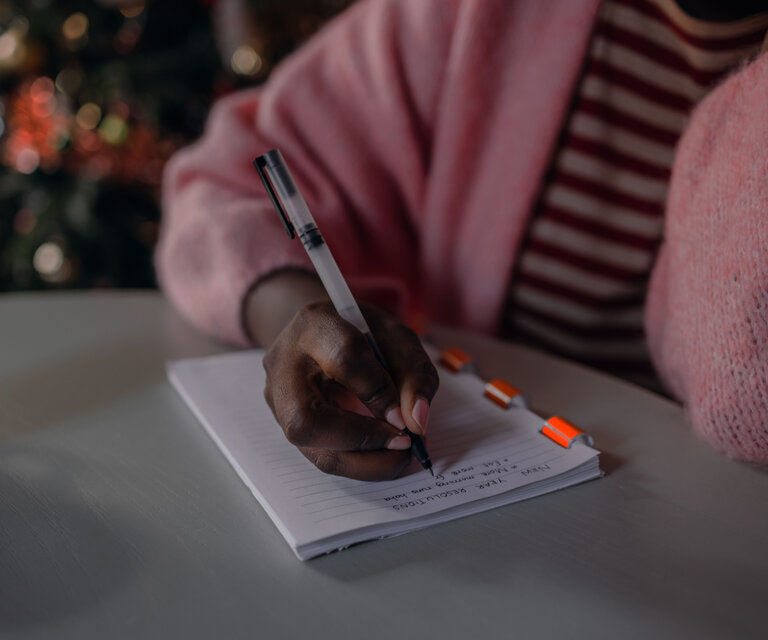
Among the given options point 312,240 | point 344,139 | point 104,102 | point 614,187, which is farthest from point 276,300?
point 104,102

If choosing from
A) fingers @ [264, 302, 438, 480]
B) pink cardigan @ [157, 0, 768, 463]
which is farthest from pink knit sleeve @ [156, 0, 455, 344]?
fingers @ [264, 302, 438, 480]

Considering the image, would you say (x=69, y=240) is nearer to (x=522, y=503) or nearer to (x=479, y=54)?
(x=479, y=54)

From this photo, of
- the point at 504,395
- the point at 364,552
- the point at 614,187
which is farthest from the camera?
the point at 614,187

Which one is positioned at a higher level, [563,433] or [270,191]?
[270,191]

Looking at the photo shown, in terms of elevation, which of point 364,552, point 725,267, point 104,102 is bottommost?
point 364,552

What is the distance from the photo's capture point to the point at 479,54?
2.08 ft

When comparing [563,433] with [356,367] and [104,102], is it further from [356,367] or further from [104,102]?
[104,102]

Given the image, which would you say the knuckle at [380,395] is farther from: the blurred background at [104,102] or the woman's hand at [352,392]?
the blurred background at [104,102]

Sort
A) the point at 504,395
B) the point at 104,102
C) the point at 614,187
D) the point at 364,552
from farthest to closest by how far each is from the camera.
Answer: the point at 104,102, the point at 614,187, the point at 504,395, the point at 364,552

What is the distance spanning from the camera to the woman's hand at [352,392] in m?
0.35

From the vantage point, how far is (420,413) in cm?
36

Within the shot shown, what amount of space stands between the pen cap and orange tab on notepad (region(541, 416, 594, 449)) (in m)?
0.20

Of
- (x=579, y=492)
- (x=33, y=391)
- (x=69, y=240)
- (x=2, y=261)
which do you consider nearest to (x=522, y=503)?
(x=579, y=492)

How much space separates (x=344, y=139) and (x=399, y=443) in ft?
1.41
